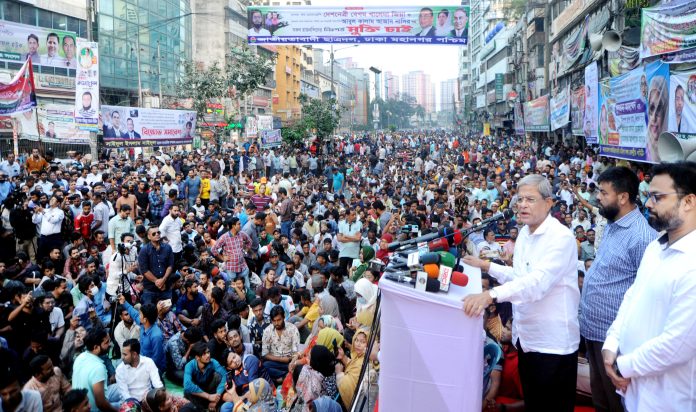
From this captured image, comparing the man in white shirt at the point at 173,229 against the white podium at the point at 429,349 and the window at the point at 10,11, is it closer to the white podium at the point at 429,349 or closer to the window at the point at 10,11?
the white podium at the point at 429,349

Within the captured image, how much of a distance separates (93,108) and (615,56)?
13646 mm

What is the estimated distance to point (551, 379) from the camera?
9.93ft

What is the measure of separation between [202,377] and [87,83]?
9.96 m

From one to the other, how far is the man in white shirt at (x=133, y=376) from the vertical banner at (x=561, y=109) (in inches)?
667

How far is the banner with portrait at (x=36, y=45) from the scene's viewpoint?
77.3ft

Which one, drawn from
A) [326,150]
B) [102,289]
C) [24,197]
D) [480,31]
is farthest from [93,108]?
[480,31]

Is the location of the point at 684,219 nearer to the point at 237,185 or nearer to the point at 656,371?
the point at 656,371

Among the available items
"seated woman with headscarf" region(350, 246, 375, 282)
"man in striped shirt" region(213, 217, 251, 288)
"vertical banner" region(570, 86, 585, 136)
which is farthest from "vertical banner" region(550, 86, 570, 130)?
"man in striped shirt" region(213, 217, 251, 288)

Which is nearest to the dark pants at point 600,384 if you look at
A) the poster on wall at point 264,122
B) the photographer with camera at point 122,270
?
the photographer with camera at point 122,270

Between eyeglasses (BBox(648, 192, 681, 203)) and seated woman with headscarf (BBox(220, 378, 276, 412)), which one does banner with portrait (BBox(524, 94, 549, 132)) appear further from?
eyeglasses (BBox(648, 192, 681, 203))

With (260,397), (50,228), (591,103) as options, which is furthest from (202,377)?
(591,103)

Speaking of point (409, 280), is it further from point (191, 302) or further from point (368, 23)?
point (368, 23)

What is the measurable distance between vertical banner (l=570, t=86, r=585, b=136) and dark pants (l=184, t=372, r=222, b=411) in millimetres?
13162

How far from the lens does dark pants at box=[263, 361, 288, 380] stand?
6.24m
